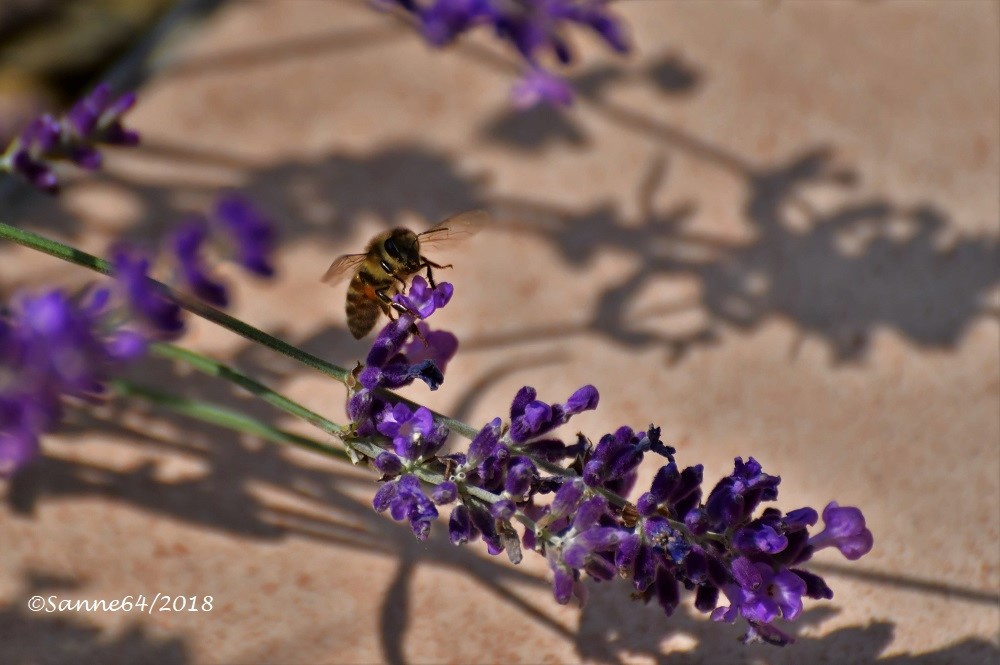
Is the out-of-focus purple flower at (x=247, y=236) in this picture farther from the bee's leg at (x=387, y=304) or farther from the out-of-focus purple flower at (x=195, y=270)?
the bee's leg at (x=387, y=304)

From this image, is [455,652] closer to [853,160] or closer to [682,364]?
[682,364]

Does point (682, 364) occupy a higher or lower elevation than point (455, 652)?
higher

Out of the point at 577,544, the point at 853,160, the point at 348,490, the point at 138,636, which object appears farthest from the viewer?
the point at 853,160

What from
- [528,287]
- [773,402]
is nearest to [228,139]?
[528,287]

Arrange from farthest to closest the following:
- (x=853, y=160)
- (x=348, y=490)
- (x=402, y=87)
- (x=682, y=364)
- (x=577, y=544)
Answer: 1. (x=402, y=87)
2. (x=853, y=160)
3. (x=682, y=364)
4. (x=348, y=490)
5. (x=577, y=544)

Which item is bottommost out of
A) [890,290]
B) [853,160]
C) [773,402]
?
[773,402]

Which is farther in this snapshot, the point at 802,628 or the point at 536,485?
the point at 802,628

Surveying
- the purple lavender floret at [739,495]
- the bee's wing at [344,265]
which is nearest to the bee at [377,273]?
the bee's wing at [344,265]

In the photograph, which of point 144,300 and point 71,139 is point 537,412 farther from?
point 71,139
